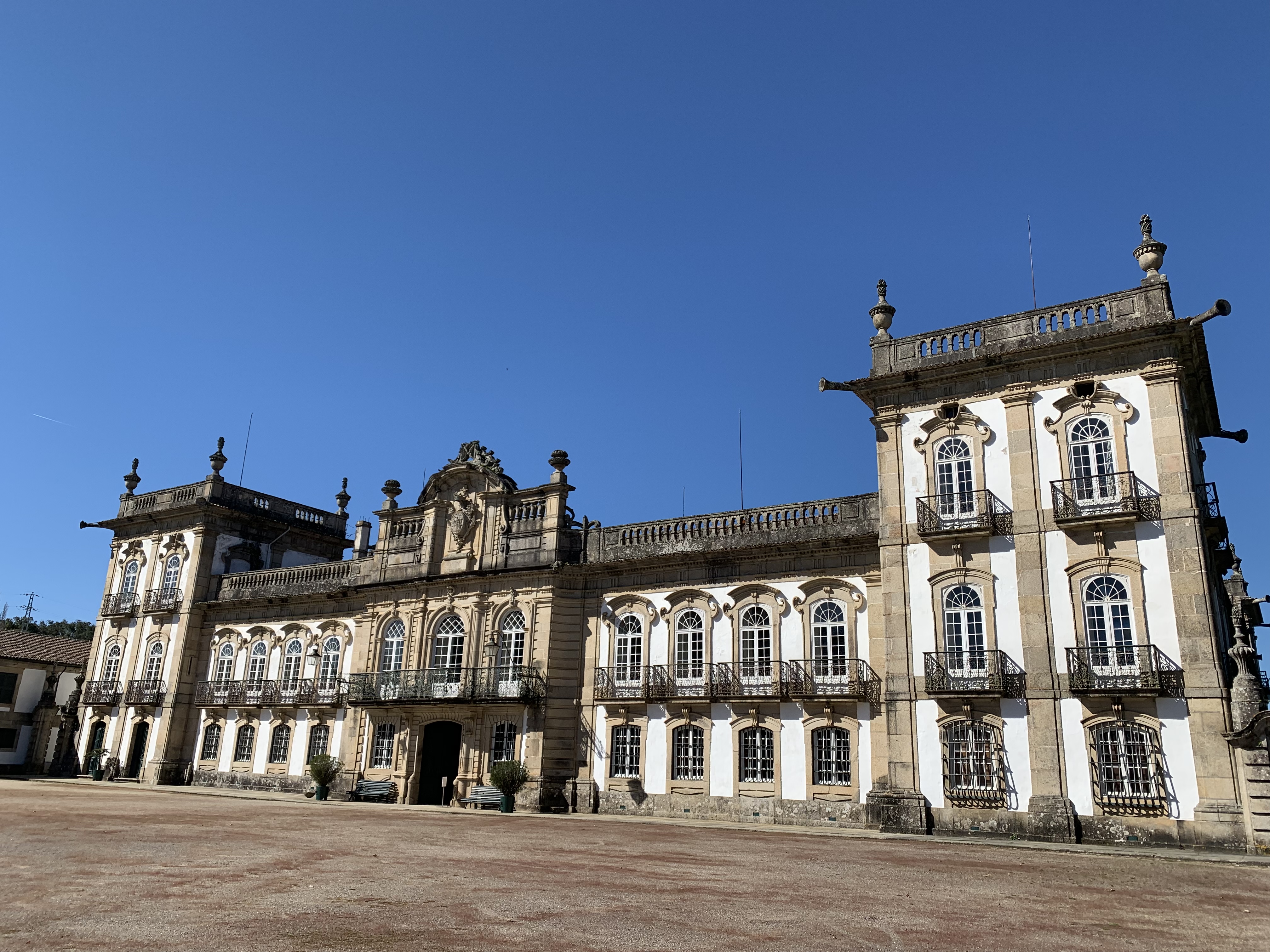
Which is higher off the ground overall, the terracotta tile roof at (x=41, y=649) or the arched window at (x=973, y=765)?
the terracotta tile roof at (x=41, y=649)

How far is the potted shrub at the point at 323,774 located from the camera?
108ft

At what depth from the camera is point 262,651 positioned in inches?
1582

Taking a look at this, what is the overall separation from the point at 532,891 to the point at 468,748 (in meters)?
20.7

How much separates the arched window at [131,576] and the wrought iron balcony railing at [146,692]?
4.54 metres

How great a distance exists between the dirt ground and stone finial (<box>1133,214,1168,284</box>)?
13537mm

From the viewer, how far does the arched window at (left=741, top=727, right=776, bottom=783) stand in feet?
87.1

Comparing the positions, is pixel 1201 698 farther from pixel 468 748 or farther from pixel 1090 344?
pixel 468 748

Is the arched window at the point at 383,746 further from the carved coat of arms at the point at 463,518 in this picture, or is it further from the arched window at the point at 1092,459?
the arched window at the point at 1092,459

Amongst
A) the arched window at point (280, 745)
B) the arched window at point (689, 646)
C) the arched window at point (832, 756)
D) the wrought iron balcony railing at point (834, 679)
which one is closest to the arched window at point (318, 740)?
the arched window at point (280, 745)

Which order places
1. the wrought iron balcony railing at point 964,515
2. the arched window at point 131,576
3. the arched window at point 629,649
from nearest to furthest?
the wrought iron balcony railing at point 964,515 → the arched window at point 629,649 → the arched window at point 131,576

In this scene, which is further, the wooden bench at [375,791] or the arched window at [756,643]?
the wooden bench at [375,791]

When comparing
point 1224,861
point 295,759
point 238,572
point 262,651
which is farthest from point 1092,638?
point 238,572

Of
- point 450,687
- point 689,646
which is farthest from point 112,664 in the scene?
point 689,646

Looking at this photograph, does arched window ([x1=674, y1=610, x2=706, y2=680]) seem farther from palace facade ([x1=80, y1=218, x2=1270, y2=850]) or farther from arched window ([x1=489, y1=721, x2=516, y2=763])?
arched window ([x1=489, y1=721, x2=516, y2=763])
